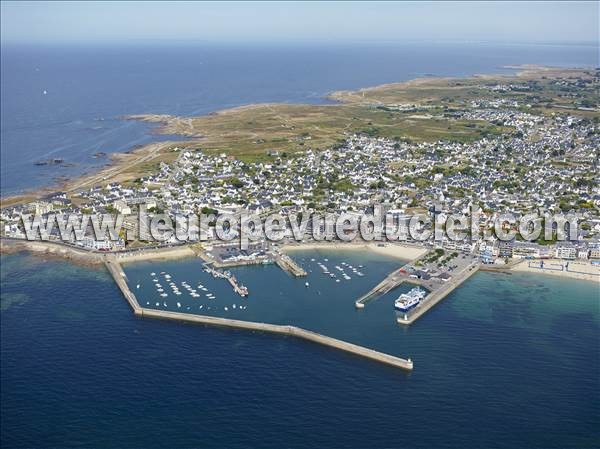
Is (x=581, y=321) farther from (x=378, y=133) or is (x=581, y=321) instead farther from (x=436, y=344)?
(x=378, y=133)

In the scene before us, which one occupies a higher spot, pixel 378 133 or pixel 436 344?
pixel 378 133

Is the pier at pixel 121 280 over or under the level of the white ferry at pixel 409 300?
over

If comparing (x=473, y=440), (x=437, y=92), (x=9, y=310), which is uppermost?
(x=437, y=92)

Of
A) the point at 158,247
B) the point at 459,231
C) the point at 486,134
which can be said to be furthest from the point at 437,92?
the point at 158,247

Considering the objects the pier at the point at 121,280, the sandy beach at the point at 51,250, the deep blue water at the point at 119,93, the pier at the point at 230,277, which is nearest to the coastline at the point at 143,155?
the deep blue water at the point at 119,93

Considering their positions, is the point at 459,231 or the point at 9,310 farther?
the point at 459,231

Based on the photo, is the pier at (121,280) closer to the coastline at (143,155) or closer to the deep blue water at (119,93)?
the coastline at (143,155)

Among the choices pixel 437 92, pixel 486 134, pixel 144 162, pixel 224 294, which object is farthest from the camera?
pixel 437 92
